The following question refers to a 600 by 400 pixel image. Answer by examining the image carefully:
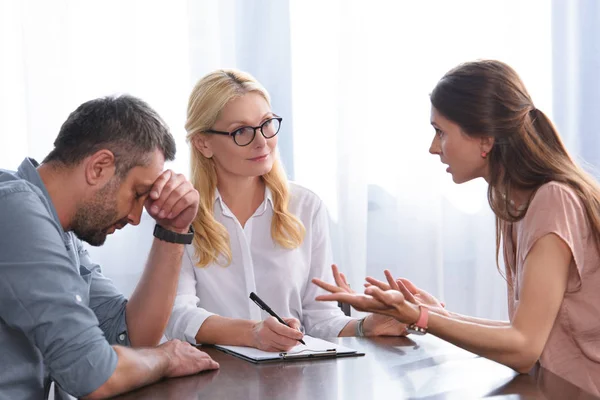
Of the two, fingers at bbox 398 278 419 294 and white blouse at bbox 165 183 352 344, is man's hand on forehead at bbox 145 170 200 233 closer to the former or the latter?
white blouse at bbox 165 183 352 344

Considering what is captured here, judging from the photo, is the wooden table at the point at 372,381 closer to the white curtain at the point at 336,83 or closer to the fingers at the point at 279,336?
the fingers at the point at 279,336

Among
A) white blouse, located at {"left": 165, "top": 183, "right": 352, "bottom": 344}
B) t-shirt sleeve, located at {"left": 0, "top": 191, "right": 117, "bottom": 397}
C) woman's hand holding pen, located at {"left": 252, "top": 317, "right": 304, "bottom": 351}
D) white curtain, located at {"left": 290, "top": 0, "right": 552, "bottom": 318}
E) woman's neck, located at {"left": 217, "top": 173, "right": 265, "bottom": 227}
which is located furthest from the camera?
white curtain, located at {"left": 290, "top": 0, "right": 552, "bottom": 318}

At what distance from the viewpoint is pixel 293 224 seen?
7.65 feet

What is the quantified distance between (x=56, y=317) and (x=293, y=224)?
41.7 inches

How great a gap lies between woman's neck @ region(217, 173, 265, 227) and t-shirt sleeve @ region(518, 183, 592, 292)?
0.88 metres

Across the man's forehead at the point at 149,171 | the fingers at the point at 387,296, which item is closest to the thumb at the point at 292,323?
the fingers at the point at 387,296

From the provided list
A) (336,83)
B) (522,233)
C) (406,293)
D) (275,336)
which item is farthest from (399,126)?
(275,336)

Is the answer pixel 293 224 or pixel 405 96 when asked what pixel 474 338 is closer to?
pixel 293 224

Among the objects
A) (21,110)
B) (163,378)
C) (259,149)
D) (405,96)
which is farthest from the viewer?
(405,96)

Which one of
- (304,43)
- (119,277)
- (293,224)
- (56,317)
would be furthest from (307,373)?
(304,43)

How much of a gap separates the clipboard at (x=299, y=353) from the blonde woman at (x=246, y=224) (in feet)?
1.36

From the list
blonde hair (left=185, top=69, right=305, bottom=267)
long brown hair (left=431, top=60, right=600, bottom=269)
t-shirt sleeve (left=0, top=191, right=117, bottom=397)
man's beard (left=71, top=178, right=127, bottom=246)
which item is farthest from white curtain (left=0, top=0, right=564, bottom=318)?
t-shirt sleeve (left=0, top=191, right=117, bottom=397)

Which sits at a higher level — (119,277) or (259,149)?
(259,149)

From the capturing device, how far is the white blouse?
7.36 ft
